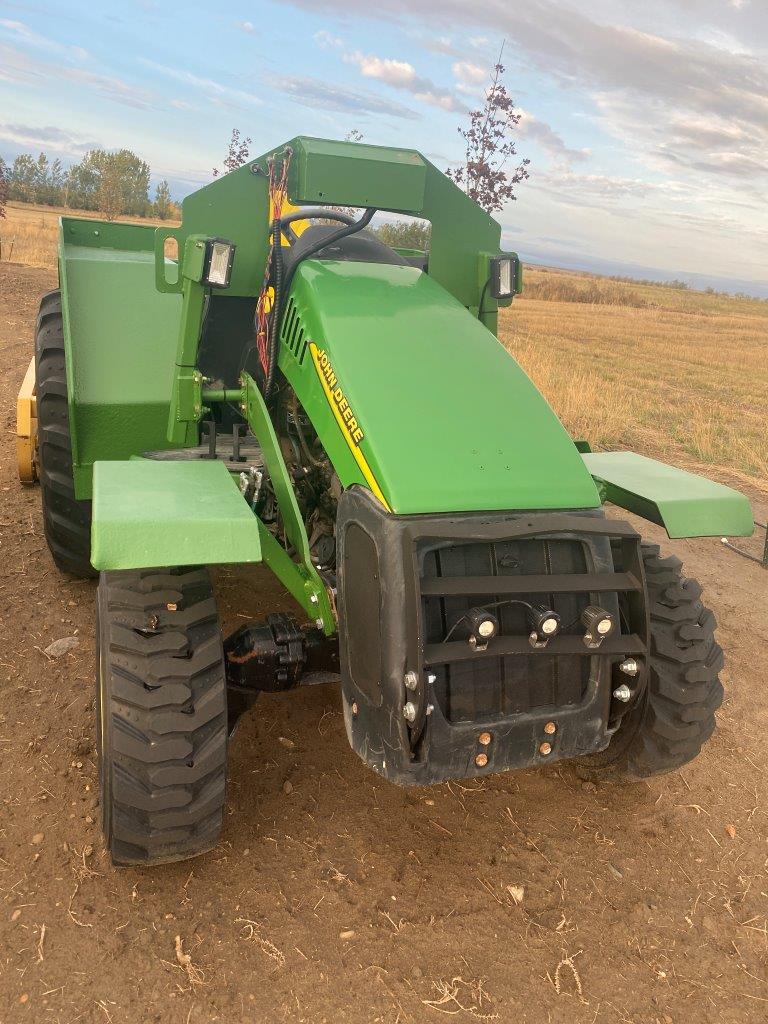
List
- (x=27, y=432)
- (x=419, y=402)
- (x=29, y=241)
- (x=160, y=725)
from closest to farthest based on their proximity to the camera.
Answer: (x=160, y=725), (x=419, y=402), (x=27, y=432), (x=29, y=241)

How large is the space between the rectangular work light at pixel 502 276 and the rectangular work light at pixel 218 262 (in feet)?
4.14

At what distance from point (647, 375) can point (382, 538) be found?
1599cm

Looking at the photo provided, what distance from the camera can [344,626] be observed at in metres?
2.87

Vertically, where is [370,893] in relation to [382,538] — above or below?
below

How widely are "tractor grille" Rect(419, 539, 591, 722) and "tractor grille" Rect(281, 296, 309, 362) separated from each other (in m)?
1.18

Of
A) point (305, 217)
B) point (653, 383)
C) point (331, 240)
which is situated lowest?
point (653, 383)

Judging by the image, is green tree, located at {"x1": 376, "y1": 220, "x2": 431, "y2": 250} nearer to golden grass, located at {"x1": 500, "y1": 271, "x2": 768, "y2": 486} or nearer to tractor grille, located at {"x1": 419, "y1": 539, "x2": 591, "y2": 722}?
tractor grille, located at {"x1": 419, "y1": 539, "x2": 591, "y2": 722}

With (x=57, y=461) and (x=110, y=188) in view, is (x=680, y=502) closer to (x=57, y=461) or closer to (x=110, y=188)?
(x=57, y=461)

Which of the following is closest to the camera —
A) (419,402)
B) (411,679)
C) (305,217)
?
(411,679)

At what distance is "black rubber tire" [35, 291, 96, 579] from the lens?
15.3ft

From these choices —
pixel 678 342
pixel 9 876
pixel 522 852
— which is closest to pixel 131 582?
pixel 9 876

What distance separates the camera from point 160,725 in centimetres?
272

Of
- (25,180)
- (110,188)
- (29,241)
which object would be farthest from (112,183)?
(25,180)

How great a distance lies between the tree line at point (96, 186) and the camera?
37.0 m
